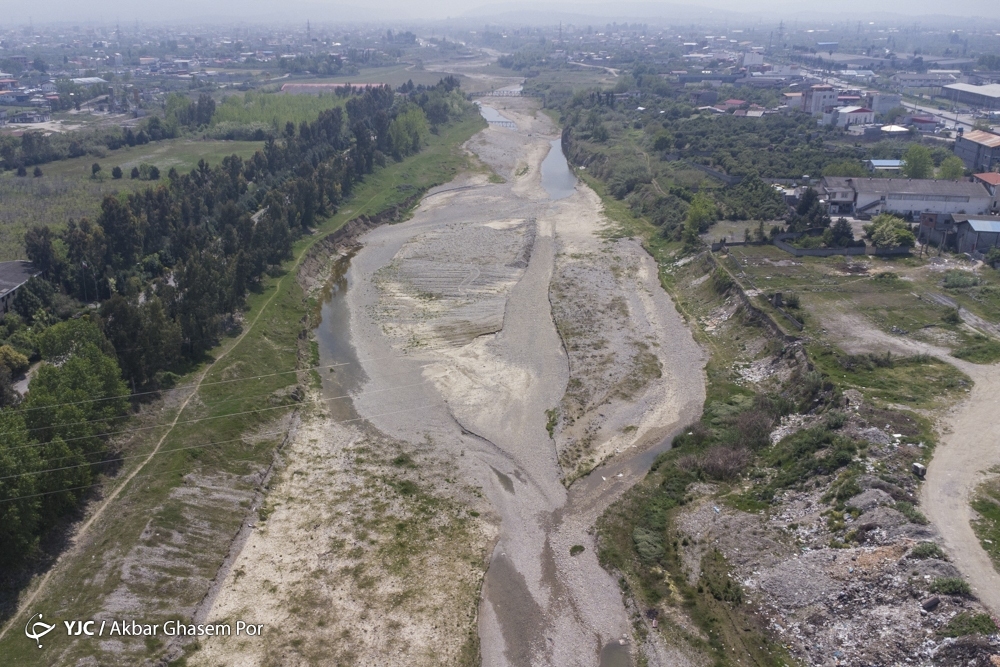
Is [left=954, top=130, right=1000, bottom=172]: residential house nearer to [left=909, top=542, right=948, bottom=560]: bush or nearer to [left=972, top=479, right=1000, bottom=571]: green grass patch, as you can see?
[left=972, top=479, right=1000, bottom=571]: green grass patch

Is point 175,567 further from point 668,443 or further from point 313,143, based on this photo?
point 313,143

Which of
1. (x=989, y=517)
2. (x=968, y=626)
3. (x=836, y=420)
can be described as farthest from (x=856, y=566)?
(x=836, y=420)

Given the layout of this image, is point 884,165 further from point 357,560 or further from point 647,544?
point 357,560

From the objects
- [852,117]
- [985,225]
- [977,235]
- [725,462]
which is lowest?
[725,462]

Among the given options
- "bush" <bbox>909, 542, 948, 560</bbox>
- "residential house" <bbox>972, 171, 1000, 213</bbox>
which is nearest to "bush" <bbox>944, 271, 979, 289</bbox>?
"residential house" <bbox>972, 171, 1000, 213</bbox>

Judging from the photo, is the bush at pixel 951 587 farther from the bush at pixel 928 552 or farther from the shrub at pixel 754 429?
the shrub at pixel 754 429

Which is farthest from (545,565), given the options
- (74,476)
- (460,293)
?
(460,293)
